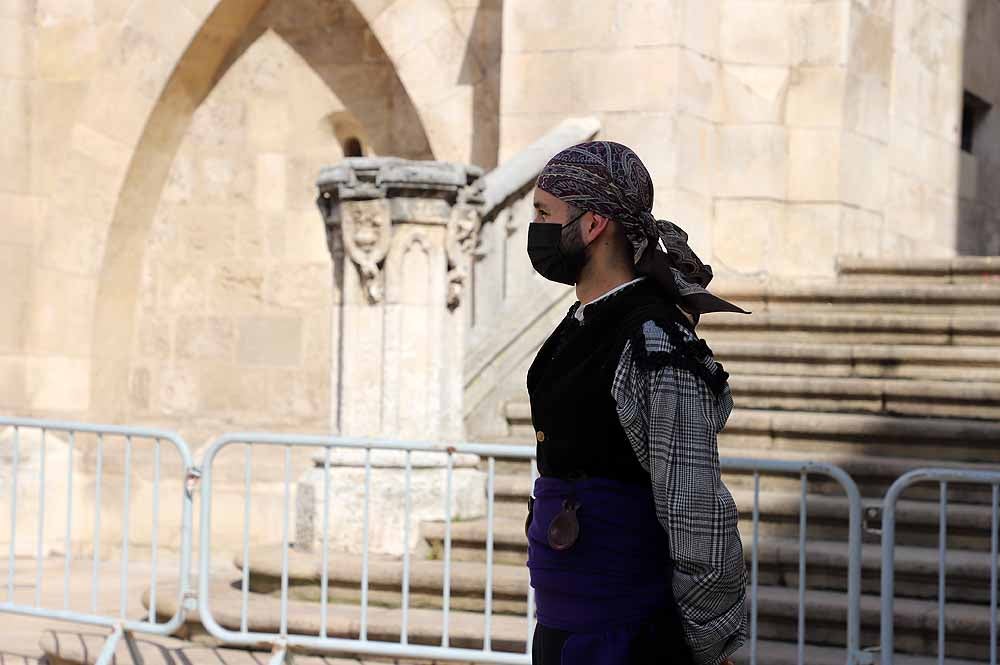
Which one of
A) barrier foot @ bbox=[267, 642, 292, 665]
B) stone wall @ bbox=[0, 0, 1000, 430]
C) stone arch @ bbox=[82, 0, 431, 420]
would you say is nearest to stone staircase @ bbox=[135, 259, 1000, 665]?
barrier foot @ bbox=[267, 642, 292, 665]

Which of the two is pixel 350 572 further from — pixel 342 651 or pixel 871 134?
pixel 871 134

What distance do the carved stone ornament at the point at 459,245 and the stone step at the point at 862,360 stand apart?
1.70 meters

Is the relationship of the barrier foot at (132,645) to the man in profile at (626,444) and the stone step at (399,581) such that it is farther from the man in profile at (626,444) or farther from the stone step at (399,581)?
the man in profile at (626,444)

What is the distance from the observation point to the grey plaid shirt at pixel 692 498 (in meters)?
2.82

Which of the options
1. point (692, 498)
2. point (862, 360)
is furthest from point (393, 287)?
point (692, 498)

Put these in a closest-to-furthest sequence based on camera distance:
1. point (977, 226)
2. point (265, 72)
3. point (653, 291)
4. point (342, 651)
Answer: point (653, 291), point (342, 651), point (265, 72), point (977, 226)

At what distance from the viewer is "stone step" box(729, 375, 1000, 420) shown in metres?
7.96

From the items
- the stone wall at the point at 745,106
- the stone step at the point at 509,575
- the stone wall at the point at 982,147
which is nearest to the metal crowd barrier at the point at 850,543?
the stone step at the point at 509,575

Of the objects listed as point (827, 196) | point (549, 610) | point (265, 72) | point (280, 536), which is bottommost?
point (280, 536)

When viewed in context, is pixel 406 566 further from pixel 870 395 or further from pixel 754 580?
pixel 870 395

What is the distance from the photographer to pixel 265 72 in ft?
39.4

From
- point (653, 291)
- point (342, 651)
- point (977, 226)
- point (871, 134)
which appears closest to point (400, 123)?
point (871, 134)

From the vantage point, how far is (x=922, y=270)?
10047mm

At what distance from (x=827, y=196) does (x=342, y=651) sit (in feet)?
17.1
